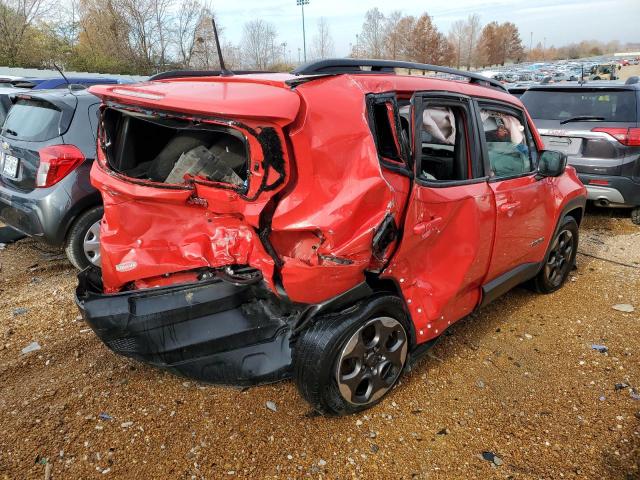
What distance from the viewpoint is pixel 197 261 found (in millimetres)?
2555

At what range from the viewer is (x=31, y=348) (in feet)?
10.8

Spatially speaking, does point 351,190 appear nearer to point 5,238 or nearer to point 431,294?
point 431,294

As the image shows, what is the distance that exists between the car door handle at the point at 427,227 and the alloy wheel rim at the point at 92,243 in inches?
125

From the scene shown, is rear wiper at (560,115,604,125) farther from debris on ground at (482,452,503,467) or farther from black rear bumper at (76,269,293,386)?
black rear bumper at (76,269,293,386)

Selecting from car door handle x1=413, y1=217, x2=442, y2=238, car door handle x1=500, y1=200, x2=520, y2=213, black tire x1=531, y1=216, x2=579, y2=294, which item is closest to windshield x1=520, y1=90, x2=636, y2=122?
black tire x1=531, y1=216, x2=579, y2=294

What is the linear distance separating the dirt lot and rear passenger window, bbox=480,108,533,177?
1.23 metres

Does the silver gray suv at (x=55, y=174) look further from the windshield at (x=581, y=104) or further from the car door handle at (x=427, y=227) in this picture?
the windshield at (x=581, y=104)

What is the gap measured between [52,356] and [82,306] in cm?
95

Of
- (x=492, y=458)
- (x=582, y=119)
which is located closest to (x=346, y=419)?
(x=492, y=458)

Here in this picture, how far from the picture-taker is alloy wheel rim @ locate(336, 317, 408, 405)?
2449mm


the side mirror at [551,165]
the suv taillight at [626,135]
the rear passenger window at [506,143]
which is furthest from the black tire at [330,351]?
the suv taillight at [626,135]

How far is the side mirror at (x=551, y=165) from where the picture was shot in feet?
11.4

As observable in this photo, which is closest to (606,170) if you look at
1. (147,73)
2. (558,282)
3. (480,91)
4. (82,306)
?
(558,282)

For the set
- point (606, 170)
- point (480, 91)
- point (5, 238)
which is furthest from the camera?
point (606, 170)
